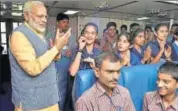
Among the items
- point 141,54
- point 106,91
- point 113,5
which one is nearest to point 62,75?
point 141,54

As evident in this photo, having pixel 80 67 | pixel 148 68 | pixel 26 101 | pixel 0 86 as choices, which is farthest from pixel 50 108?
pixel 0 86

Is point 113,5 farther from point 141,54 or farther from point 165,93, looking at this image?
point 165,93

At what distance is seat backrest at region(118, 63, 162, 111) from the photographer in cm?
192

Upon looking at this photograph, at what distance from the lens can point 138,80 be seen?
6.48 ft

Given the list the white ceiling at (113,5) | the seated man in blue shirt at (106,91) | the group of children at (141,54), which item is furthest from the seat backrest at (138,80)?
the white ceiling at (113,5)

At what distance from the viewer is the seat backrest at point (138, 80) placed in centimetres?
192

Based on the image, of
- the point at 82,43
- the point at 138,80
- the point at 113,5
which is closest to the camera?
the point at 138,80

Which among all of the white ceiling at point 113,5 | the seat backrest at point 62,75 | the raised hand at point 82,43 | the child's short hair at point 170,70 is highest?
the white ceiling at point 113,5

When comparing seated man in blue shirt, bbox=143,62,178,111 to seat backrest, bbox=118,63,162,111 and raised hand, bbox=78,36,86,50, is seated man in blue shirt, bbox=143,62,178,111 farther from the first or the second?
raised hand, bbox=78,36,86,50

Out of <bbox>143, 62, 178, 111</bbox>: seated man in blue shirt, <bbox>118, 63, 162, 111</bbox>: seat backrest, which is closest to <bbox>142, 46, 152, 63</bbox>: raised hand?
<bbox>118, 63, 162, 111</bbox>: seat backrest

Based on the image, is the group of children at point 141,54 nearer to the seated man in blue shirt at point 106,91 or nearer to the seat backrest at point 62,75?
the seated man in blue shirt at point 106,91

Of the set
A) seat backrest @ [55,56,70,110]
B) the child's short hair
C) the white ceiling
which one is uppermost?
the white ceiling

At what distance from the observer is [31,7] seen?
182cm

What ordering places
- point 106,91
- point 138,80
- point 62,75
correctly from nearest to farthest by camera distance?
point 106,91 → point 138,80 → point 62,75
